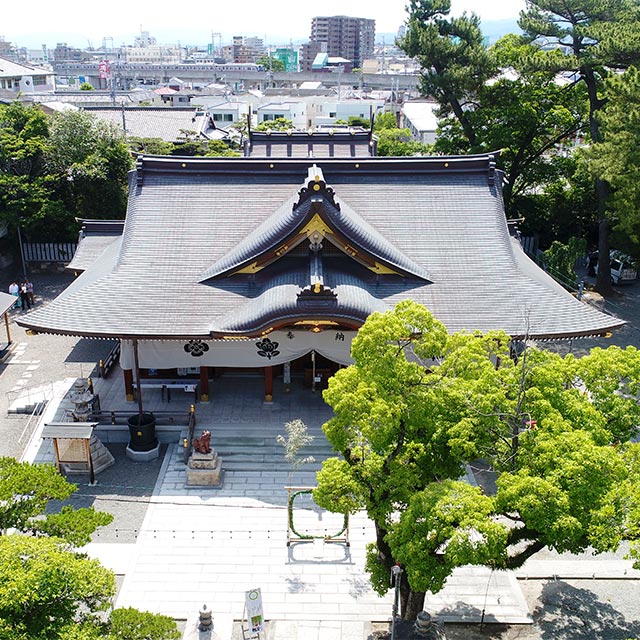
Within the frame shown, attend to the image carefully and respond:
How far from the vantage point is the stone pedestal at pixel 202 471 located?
19188 mm

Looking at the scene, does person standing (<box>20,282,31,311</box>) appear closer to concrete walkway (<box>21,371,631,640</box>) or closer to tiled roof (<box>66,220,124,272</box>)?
tiled roof (<box>66,220,124,272</box>)

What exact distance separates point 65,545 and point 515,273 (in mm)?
16188

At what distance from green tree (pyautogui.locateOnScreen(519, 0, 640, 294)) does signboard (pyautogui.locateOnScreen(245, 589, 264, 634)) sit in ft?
84.5

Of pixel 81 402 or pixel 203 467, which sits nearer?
pixel 203 467

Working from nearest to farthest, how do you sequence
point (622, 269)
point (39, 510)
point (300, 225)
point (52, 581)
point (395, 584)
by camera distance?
point (52, 581), point (39, 510), point (395, 584), point (300, 225), point (622, 269)

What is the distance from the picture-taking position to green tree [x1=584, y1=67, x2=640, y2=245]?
27.0m

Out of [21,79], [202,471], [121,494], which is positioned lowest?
[121,494]

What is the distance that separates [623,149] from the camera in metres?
27.8

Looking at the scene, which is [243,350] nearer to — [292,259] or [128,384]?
[292,259]

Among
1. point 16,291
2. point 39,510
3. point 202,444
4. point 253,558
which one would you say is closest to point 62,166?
point 16,291

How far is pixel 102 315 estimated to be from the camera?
20.4m

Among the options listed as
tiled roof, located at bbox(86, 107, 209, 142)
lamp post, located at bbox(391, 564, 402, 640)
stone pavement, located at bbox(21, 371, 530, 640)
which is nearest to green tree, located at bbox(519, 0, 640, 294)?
stone pavement, located at bbox(21, 371, 530, 640)

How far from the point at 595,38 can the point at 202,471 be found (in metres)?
26.3

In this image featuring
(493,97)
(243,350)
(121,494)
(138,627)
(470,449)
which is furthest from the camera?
(493,97)
